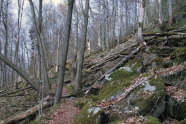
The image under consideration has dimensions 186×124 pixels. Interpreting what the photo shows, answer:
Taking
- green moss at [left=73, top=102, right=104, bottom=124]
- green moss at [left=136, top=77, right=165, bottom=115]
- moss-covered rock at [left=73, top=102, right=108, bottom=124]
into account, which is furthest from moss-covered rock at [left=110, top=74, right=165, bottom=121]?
green moss at [left=73, top=102, right=104, bottom=124]

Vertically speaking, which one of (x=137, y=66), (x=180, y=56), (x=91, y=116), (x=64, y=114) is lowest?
(x=64, y=114)

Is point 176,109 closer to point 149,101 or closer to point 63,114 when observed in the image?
point 149,101

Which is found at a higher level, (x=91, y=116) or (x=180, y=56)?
(x=180, y=56)

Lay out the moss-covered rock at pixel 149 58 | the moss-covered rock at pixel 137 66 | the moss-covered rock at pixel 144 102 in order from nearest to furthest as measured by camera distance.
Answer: the moss-covered rock at pixel 144 102 < the moss-covered rock at pixel 137 66 < the moss-covered rock at pixel 149 58

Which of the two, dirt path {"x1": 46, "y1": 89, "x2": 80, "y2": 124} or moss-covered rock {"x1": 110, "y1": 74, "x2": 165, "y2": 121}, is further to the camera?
dirt path {"x1": 46, "y1": 89, "x2": 80, "y2": 124}

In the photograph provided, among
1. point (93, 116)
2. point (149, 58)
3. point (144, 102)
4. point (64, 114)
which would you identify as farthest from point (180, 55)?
point (64, 114)

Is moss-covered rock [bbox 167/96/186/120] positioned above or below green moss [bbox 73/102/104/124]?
above

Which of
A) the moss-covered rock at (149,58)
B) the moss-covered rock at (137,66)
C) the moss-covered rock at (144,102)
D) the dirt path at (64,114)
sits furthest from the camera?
the moss-covered rock at (149,58)

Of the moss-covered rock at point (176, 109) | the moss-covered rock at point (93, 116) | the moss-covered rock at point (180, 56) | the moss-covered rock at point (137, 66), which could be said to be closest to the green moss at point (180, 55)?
the moss-covered rock at point (180, 56)

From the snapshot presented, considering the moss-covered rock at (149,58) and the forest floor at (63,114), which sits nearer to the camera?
the forest floor at (63,114)

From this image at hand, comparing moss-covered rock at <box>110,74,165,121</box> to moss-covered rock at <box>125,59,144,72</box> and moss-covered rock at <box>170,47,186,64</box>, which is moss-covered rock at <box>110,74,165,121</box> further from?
moss-covered rock at <box>125,59,144,72</box>

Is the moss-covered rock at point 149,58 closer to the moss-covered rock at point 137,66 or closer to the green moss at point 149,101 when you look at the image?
the moss-covered rock at point 137,66

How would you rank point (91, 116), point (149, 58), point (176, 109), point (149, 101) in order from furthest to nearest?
point (149, 58)
point (91, 116)
point (149, 101)
point (176, 109)

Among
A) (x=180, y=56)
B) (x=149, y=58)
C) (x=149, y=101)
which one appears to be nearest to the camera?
(x=149, y=101)
